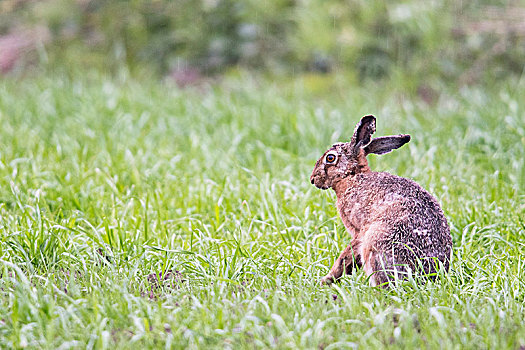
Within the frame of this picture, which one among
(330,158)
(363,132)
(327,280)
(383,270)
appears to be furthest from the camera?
(330,158)

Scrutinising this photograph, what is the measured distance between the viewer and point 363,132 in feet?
11.7

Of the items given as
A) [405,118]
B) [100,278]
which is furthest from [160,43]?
[100,278]

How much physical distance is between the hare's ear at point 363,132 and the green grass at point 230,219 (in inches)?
24.0

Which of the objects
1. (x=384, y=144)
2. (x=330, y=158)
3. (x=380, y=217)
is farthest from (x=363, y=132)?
(x=380, y=217)

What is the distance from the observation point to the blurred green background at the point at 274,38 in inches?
324

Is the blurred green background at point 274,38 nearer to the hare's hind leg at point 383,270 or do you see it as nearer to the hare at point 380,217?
the hare at point 380,217

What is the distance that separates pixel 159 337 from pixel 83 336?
30 cm

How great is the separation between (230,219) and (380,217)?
1.29 m

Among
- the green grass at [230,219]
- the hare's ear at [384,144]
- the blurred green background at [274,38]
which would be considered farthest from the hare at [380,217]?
the blurred green background at [274,38]

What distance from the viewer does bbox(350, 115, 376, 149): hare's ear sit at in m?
3.51

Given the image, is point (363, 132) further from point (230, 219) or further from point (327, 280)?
point (230, 219)

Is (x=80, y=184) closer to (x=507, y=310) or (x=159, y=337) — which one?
(x=159, y=337)

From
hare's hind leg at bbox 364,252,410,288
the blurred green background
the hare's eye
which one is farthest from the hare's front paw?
the blurred green background

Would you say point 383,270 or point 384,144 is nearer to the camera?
point 383,270
